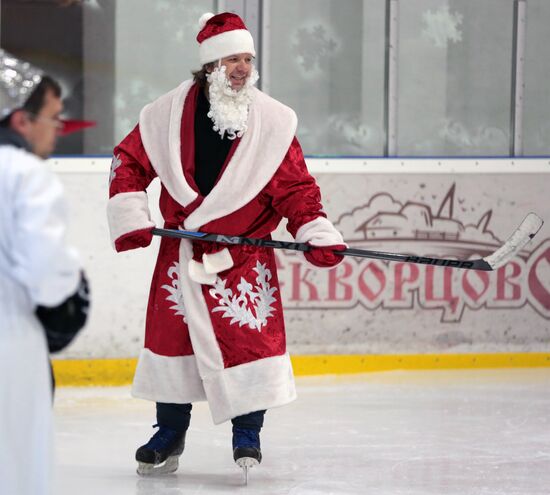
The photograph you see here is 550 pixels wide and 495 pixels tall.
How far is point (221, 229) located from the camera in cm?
360

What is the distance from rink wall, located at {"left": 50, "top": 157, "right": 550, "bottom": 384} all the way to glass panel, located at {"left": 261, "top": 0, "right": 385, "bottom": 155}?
0.37 m

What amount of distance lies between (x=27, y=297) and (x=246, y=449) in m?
1.55

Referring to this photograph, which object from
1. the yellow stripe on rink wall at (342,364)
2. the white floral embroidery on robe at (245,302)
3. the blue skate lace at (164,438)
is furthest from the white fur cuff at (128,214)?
the yellow stripe on rink wall at (342,364)

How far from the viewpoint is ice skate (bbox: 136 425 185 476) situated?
12.3 ft

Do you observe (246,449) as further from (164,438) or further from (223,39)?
(223,39)

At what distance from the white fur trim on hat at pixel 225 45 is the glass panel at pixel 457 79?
8.12 ft

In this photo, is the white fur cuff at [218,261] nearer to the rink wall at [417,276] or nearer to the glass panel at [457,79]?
the rink wall at [417,276]

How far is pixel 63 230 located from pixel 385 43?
4164 millimetres

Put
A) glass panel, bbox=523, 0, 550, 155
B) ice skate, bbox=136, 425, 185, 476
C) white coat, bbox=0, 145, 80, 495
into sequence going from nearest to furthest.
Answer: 1. white coat, bbox=0, 145, 80, 495
2. ice skate, bbox=136, 425, 185, 476
3. glass panel, bbox=523, 0, 550, 155

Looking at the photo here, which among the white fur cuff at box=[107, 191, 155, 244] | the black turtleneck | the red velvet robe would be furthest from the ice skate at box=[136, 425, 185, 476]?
the black turtleneck

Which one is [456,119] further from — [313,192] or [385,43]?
[313,192]

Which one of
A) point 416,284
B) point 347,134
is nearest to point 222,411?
point 416,284

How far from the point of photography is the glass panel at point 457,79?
241 inches

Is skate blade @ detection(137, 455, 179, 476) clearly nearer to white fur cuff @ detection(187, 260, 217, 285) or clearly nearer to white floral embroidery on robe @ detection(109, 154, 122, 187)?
white fur cuff @ detection(187, 260, 217, 285)
